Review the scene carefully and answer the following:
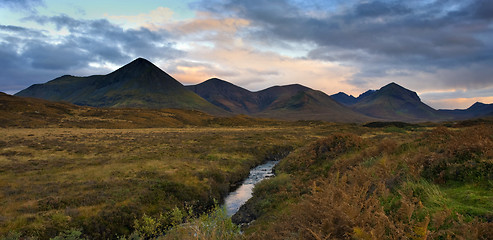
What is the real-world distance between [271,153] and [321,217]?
34.9m

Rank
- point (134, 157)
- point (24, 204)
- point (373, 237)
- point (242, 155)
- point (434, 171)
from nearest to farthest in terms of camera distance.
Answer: point (373, 237)
point (434, 171)
point (24, 204)
point (134, 157)
point (242, 155)

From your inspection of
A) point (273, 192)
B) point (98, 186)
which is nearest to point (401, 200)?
point (273, 192)

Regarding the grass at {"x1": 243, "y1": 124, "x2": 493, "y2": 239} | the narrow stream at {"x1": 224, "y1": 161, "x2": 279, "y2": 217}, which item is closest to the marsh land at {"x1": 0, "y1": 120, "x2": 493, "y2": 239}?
the grass at {"x1": 243, "y1": 124, "x2": 493, "y2": 239}

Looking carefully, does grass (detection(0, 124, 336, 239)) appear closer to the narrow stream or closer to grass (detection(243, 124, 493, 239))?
the narrow stream

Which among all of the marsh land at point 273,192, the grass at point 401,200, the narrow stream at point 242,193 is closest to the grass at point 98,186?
the marsh land at point 273,192

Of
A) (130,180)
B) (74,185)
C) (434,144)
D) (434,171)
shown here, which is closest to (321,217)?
(434,171)

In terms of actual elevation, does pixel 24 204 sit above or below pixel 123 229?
above

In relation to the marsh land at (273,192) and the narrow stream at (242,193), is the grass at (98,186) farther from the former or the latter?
the narrow stream at (242,193)

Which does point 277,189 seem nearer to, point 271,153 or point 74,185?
point 74,185

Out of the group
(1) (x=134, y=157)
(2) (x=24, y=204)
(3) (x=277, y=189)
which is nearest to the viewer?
(2) (x=24, y=204)

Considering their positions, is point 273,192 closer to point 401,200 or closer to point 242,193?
point 242,193

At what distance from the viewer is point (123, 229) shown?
13.7m

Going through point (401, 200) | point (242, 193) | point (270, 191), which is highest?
point (401, 200)

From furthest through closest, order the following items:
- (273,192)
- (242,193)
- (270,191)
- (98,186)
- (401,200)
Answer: (242,193) < (98,186) < (270,191) < (273,192) < (401,200)
